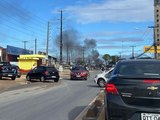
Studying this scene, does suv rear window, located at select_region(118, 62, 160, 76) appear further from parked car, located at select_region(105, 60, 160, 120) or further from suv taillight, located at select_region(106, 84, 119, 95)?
suv taillight, located at select_region(106, 84, 119, 95)

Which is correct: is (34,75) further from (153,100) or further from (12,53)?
(12,53)

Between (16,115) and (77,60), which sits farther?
(77,60)

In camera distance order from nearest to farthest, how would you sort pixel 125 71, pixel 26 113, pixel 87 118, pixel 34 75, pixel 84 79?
pixel 125 71, pixel 87 118, pixel 26 113, pixel 34 75, pixel 84 79

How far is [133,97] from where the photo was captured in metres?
8.77

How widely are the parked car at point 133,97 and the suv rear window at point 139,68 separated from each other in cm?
31

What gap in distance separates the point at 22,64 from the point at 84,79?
820 inches

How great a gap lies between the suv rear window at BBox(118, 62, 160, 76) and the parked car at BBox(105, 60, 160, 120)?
1.01 ft

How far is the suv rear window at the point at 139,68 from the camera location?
9.53 metres

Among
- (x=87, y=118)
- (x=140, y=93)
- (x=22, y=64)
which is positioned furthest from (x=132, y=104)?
(x=22, y=64)

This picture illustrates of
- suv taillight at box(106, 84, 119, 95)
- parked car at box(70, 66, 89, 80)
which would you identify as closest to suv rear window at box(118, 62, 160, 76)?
suv taillight at box(106, 84, 119, 95)

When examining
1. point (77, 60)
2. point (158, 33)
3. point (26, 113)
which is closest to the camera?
point (26, 113)

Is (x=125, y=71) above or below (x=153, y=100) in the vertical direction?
above

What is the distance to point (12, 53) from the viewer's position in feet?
315

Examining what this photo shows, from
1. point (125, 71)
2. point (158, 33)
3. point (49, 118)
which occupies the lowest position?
point (49, 118)
